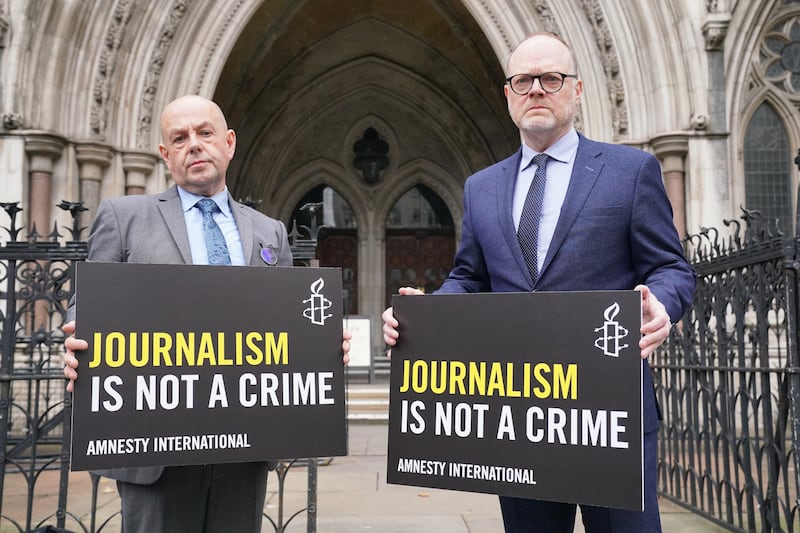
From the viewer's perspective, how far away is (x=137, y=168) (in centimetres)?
1018

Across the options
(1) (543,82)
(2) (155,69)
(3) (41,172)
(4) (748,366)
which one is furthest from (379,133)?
(1) (543,82)

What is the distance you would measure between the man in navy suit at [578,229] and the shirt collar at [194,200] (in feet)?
2.28

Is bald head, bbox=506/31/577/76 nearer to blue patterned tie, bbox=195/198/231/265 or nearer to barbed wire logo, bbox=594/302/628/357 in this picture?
barbed wire logo, bbox=594/302/628/357

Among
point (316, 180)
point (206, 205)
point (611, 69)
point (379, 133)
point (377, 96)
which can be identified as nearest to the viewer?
point (206, 205)

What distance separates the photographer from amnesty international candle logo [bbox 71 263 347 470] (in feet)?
6.81

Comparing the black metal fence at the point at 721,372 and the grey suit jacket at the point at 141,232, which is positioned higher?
the grey suit jacket at the point at 141,232

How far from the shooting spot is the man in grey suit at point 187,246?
2.20m

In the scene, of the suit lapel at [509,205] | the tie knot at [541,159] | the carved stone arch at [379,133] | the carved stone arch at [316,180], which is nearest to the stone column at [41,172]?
the carved stone arch at [316,180]

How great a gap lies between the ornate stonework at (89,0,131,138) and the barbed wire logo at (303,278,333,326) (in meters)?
8.63

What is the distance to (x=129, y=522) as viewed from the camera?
2184 millimetres

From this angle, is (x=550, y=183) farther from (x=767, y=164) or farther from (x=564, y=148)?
(x=767, y=164)

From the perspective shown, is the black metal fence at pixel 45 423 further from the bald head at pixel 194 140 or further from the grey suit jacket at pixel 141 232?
the bald head at pixel 194 140

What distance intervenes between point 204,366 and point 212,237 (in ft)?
1.50

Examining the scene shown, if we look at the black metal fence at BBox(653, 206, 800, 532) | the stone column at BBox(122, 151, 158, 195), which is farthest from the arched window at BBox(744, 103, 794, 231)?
the stone column at BBox(122, 151, 158, 195)
